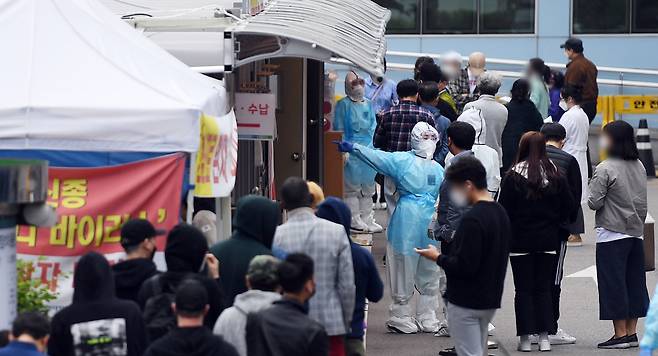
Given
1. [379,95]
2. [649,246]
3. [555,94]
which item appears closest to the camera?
[649,246]

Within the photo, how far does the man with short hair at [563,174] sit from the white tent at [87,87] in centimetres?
290

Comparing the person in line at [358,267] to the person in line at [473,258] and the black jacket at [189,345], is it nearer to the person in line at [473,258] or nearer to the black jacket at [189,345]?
the person in line at [473,258]

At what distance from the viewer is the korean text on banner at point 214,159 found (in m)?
8.57

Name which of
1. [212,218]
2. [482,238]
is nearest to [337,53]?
[212,218]

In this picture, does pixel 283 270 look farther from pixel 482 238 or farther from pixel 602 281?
pixel 602 281

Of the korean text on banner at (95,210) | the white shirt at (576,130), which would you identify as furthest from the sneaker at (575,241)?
the korean text on banner at (95,210)

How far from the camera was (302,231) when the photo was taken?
7.59 metres

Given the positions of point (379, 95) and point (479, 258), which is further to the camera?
point (379, 95)

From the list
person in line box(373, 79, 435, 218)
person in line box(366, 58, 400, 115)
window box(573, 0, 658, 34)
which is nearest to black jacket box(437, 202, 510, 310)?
person in line box(373, 79, 435, 218)

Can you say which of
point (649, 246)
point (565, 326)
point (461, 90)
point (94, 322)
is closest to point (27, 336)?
point (94, 322)

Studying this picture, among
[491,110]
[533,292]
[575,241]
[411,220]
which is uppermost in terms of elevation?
[491,110]

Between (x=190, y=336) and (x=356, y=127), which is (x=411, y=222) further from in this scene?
(x=190, y=336)

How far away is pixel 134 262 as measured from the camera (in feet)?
23.5

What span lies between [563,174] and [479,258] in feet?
7.89
